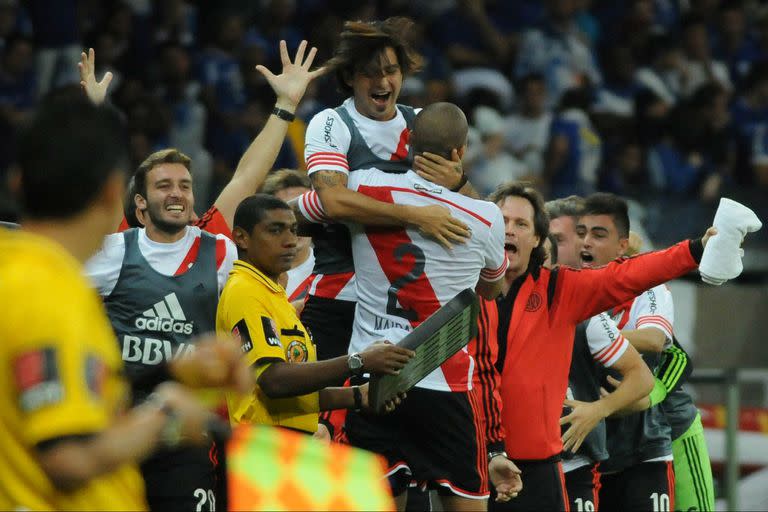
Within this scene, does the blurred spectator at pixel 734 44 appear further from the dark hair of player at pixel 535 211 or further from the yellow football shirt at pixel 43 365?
the yellow football shirt at pixel 43 365

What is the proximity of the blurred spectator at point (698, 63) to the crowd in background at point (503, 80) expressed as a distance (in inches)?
0.8

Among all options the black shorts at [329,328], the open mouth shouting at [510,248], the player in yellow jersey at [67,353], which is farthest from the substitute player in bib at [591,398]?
the player in yellow jersey at [67,353]

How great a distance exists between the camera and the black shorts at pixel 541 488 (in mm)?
5723

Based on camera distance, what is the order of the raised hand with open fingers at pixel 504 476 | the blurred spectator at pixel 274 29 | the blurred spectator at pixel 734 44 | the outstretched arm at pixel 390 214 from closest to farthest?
the outstretched arm at pixel 390 214 → the raised hand with open fingers at pixel 504 476 → the blurred spectator at pixel 274 29 → the blurred spectator at pixel 734 44

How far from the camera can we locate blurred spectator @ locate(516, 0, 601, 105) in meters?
14.1

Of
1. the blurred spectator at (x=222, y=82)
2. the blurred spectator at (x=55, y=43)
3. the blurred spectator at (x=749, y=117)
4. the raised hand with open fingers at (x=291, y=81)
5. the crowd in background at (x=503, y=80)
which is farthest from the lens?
the blurred spectator at (x=749, y=117)

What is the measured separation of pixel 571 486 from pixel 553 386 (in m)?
0.69

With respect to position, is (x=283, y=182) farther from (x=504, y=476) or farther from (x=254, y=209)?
(x=504, y=476)

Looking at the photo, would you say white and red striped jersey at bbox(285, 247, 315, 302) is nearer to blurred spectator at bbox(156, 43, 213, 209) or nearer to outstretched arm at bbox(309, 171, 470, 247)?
outstretched arm at bbox(309, 171, 470, 247)

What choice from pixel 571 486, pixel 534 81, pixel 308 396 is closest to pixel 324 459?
pixel 308 396

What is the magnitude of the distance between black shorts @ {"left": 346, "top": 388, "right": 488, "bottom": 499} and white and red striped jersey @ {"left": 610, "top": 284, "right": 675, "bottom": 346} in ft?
5.84

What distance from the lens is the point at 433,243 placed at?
16.5ft

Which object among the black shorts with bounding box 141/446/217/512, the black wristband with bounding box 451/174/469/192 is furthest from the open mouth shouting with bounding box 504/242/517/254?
the black shorts with bounding box 141/446/217/512

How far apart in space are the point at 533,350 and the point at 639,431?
3.34ft
